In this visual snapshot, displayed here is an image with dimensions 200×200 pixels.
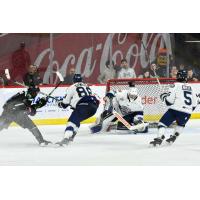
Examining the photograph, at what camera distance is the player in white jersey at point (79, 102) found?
14.6ft

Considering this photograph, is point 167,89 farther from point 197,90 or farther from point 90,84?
point 90,84

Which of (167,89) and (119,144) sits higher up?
(167,89)

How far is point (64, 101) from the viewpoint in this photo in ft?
15.3

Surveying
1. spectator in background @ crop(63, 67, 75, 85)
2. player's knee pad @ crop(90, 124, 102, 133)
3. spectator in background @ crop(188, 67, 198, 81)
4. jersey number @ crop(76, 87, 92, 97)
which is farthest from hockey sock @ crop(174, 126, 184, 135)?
spectator in background @ crop(63, 67, 75, 85)

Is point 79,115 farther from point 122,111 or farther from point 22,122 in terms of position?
point 122,111

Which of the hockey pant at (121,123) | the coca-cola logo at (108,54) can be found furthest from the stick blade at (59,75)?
the hockey pant at (121,123)

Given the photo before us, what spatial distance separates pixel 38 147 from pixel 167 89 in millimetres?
1104

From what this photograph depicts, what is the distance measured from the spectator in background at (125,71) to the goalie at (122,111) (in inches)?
6.8

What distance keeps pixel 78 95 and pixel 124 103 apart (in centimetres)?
49

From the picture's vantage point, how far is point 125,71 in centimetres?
461

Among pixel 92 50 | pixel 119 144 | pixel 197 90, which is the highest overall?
pixel 92 50

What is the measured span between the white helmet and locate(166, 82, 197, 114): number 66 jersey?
1.13ft

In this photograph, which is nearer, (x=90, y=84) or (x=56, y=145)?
(x=56, y=145)
